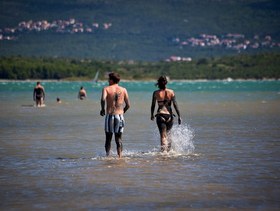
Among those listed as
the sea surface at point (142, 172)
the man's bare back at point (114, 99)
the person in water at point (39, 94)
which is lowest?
the sea surface at point (142, 172)

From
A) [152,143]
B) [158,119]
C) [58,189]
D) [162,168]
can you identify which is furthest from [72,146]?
[58,189]

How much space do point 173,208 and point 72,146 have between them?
9605mm

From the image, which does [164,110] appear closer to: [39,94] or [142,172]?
[142,172]

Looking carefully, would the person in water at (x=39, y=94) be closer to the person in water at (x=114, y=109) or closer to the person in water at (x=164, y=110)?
the person in water at (x=164, y=110)

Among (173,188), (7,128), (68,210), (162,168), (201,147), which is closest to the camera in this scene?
(68,210)

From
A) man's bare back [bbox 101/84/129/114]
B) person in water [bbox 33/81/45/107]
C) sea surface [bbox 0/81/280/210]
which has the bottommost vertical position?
sea surface [bbox 0/81/280/210]

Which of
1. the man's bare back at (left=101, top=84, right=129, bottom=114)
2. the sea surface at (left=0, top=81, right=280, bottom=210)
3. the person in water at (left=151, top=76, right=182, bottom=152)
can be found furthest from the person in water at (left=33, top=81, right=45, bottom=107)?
the man's bare back at (left=101, top=84, right=129, bottom=114)

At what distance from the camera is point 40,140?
76.6 feet

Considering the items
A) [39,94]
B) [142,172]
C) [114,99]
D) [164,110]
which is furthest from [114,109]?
[39,94]

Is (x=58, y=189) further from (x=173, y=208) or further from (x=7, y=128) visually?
(x=7, y=128)

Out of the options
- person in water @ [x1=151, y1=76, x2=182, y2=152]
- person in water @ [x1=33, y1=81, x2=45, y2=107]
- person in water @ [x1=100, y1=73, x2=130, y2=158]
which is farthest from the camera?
person in water @ [x1=33, y1=81, x2=45, y2=107]

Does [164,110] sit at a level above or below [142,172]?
above

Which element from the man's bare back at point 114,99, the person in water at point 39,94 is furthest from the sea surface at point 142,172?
the person in water at point 39,94

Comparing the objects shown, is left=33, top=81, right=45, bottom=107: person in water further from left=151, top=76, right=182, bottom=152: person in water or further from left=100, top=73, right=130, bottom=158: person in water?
left=100, top=73, right=130, bottom=158: person in water
